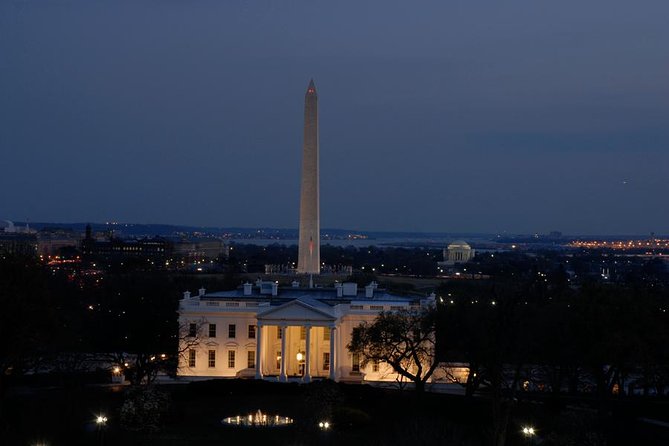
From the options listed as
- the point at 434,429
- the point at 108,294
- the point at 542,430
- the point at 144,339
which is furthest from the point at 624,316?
the point at 108,294

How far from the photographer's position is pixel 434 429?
41812 millimetres

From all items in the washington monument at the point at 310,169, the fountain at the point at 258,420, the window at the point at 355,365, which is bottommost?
the fountain at the point at 258,420

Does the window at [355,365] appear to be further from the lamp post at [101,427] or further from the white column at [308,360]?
the lamp post at [101,427]

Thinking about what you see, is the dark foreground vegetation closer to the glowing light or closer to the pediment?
the glowing light

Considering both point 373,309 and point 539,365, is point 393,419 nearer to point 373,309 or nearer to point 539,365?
point 539,365

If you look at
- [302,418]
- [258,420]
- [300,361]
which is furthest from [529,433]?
[300,361]

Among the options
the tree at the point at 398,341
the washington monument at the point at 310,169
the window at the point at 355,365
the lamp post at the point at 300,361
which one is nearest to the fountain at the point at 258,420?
the tree at the point at 398,341

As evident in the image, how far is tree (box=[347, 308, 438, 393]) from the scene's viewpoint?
193 ft

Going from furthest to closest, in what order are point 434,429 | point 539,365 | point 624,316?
point 539,365 → point 624,316 → point 434,429

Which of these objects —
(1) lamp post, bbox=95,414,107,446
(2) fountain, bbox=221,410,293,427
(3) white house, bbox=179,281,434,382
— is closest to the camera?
(1) lamp post, bbox=95,414,107,446

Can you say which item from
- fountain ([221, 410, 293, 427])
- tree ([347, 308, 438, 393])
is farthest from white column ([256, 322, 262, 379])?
fountain ([221, 410, 293, 427])

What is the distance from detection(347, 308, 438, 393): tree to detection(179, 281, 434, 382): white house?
317cm

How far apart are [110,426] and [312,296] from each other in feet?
80.1

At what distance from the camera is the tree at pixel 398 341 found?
58.9 m
